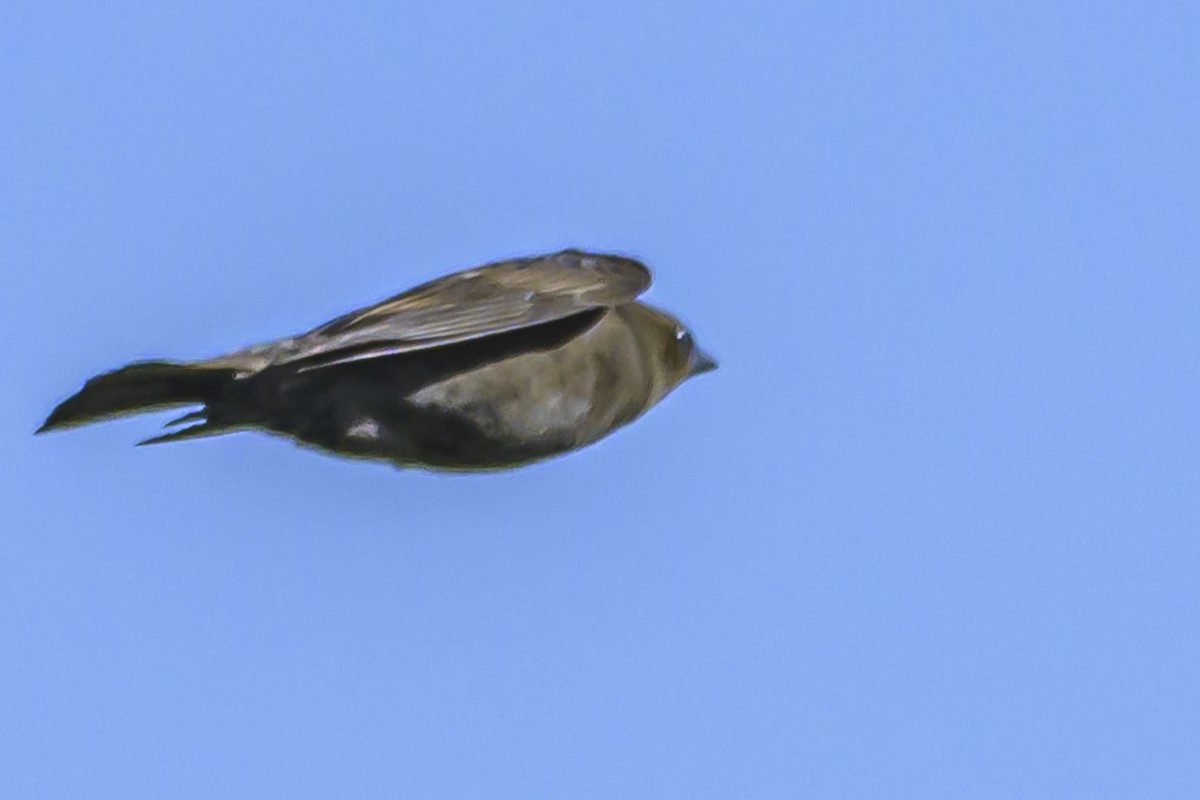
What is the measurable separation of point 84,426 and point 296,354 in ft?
3.30

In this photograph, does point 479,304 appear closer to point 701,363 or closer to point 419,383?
point 419,383

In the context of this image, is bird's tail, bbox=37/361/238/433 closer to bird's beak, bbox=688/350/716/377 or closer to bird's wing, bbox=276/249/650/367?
bird's wing, bbox=276/249/650/367

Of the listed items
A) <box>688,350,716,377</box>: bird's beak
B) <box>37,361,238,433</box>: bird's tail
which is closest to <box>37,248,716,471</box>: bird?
<box>37,361,238,433</box>: bird's tail

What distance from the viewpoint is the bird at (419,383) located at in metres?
11.5

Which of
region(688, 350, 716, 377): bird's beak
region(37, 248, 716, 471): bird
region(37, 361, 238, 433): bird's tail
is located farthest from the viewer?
region(688, 350, 716, 377): bird's beak

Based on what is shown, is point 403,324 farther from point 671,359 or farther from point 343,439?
point 671,359

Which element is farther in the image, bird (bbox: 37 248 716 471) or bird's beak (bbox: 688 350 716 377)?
bird's beak (bbox: 688 350 716 377)

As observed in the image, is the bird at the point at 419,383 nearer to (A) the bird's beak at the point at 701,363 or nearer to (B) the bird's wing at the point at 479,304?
(B) the bird's wing at the point at 479,304

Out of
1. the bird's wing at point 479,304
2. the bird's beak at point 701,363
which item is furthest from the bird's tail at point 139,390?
the bird's beak at point 701,363

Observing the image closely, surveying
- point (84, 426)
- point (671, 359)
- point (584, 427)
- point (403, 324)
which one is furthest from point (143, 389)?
point (671, 359)

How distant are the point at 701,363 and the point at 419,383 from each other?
9.23 feet

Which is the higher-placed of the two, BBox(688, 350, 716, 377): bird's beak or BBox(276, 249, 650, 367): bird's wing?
BBox(276, 249, 650, 367): bird's wing

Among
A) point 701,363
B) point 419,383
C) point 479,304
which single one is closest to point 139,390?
point 419,383

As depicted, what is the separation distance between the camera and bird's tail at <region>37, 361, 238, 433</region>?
Result: 11359 millimetres
